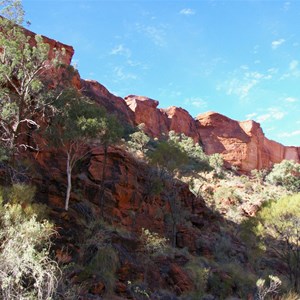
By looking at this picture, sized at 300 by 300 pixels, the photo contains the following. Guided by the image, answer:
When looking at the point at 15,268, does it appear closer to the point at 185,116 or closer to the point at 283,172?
the point at 283,172

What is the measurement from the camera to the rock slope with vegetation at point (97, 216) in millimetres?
8625

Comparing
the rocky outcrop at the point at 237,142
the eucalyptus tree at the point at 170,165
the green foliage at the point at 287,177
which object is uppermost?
the rocky outcrop at the point at 237,142

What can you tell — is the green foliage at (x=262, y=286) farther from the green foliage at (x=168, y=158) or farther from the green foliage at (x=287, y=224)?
the green foliage at (x=168, y=158)

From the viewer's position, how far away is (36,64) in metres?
13.6

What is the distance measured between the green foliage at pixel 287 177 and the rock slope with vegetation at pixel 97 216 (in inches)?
753

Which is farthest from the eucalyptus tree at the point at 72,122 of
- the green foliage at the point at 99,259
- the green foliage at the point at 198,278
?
the green foliage at the point at 198,278

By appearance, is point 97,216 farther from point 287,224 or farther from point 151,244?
point 287,224

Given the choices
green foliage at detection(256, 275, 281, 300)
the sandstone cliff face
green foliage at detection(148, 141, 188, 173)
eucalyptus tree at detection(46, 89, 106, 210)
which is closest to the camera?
green foliage at detection(256, 275, 281, 300)

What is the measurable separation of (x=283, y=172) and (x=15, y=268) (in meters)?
49.2

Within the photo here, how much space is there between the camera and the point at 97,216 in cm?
1608

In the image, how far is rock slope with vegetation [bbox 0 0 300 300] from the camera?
8625mm

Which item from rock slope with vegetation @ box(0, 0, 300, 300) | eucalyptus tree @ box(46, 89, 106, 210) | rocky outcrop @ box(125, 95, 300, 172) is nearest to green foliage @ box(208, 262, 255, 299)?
rock slope with vegetation @ box(0, 0, 300, 300)

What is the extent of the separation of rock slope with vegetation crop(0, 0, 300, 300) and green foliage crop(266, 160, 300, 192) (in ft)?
62.8

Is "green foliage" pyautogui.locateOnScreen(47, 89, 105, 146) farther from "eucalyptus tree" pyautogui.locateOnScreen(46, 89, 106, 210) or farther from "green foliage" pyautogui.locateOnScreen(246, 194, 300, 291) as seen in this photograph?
"green foliage" pyautogui.locateOnScreen(246, 194, 300, 291)
